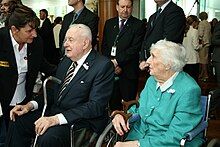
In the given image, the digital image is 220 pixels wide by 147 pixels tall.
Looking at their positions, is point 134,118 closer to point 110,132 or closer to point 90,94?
point 110,132

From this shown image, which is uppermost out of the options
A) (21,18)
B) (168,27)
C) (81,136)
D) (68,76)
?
(21,18)

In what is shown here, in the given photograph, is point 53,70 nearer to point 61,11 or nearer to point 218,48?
point 218,48

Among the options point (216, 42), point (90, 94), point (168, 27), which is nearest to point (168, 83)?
point (90, 94)

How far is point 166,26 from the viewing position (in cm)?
355

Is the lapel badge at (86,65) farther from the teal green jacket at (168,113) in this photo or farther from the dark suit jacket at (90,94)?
the teal green jacket at (168,113)

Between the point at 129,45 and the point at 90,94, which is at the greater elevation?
the point at 129,45

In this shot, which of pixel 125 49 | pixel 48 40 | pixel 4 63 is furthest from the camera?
pixel 48 40

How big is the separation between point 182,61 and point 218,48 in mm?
1837

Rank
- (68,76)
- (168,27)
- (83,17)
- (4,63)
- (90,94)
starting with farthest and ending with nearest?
(83,17), (168,27), (4,63), (68,76), (90,94)

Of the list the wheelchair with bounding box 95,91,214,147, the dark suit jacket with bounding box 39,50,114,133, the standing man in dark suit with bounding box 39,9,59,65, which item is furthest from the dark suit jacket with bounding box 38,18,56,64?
the wheelchair with bounding box 95,91,214,147

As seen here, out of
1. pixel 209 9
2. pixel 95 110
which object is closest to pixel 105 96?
pixel 95 110

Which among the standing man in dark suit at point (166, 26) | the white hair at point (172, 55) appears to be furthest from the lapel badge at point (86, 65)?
the standing man in dark suit at point (166, 26)

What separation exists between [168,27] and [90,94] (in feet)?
3.80

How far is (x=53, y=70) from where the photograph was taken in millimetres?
3361
